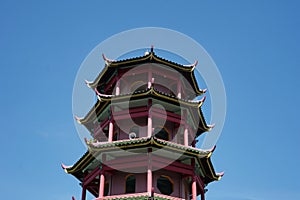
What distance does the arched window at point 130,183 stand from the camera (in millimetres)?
22194

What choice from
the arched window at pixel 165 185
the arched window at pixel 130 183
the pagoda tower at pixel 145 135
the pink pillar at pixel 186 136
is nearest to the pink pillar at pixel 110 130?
the pagoda tower at pixel 145 135

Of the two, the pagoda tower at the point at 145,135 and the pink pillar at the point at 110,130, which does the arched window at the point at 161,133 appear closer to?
the pagoda tower at the point at 145,135

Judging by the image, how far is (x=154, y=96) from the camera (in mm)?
23234

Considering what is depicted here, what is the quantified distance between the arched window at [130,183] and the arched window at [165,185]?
142cm

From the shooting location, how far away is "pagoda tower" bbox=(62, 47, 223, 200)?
71.4ft

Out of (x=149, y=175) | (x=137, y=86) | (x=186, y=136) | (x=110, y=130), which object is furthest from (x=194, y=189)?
(x=137, y=86)

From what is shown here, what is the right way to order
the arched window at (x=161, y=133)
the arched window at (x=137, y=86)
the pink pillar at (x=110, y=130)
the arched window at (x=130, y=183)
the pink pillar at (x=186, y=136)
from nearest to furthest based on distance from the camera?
the arched window at (x=130, y=183)
the pink pillar at (x=110, y=130)
the pink pillar at (x=186, y=136)
the arched window at (x=161, y=133)
the arched window at (x=137, y=86)

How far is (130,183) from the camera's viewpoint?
22.3 metres

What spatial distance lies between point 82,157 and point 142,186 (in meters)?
4.08

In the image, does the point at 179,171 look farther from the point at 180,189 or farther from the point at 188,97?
the point at 188,97

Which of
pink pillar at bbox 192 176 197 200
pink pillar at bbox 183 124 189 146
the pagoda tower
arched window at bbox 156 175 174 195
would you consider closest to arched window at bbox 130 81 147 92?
the pagoda tower

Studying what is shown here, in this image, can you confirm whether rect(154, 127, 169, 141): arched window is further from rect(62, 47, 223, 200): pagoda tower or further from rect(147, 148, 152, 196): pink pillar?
rect(147, 148, 152, 196): pink pillar

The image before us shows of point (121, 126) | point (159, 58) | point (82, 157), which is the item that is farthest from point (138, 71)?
point (82, 157)

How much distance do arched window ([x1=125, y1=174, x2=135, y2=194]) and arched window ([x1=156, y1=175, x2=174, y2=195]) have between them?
142 centimetres
